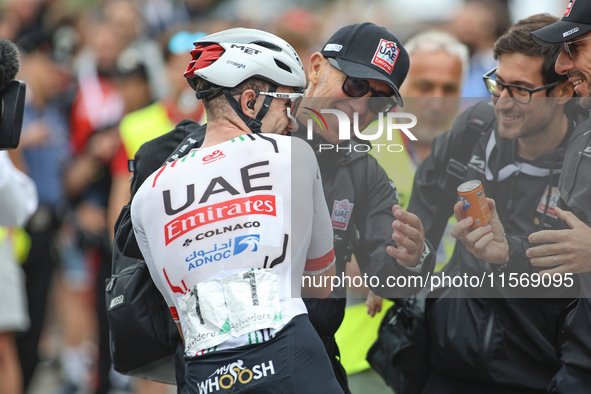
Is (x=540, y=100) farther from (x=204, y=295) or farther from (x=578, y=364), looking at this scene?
(x=204, y=295)

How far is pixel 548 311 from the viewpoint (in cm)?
350

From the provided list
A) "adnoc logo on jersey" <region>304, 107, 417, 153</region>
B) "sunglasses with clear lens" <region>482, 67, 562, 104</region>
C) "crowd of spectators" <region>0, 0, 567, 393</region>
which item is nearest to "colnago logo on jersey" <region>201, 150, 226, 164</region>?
"adnoc logo on jersey" <region>304, 107, 417, 153</region>

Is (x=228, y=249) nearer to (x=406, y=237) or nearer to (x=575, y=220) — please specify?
(x=406, y=237)

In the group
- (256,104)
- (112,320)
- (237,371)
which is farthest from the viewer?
(112,320)

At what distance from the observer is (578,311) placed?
3.13m

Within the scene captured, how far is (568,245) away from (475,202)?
0.43m

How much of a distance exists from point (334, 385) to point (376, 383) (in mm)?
2587

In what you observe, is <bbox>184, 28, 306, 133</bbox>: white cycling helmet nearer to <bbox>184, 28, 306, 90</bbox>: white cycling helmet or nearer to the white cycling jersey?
<bbox>184, 28, 306, 90</bbox>: white cycling helmet

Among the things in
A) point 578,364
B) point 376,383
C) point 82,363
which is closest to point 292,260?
point 578,364

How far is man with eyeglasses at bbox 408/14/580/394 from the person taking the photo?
11.3 ft

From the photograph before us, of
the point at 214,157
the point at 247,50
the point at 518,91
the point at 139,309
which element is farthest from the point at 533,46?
the point at 139,309

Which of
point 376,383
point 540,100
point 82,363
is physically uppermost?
point 540,100

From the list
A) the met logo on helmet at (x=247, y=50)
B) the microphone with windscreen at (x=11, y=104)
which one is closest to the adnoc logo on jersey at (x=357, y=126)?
the met logo on helmet at (x=247, y=50)

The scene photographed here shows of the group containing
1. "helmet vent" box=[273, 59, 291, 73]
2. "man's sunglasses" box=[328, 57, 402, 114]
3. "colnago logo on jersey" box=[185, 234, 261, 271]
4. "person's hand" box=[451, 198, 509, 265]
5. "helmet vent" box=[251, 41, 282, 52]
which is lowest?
"person's hand" box=[451, 198, 509, 265]
